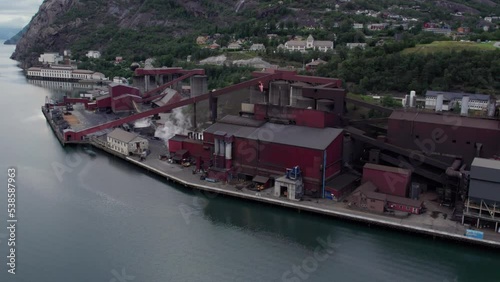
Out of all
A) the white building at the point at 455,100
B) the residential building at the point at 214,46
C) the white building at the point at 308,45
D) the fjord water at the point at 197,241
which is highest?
the white building at the point at 308,45

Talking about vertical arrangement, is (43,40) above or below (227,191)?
above

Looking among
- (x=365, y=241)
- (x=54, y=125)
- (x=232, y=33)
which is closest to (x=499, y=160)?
(x=365, y=241)

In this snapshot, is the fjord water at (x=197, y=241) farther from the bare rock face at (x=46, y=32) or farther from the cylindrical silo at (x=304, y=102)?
the bare rock face at (x=46, y=32)

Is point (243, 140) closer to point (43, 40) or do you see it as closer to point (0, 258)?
point (0, 258)

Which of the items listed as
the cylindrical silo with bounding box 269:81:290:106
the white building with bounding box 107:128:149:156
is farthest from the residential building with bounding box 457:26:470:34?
the white building with bounding box 107:128:149:156

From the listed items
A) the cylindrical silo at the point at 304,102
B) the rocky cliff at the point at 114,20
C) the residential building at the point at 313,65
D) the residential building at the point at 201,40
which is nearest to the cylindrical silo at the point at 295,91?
the cylindrical silo at the point at 304,102

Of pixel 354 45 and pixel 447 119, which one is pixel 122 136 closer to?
pixel 447 119

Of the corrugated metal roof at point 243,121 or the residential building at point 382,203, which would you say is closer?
the residential building at point 382,203

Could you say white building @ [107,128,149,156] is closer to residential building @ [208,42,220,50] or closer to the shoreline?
the shoreline
